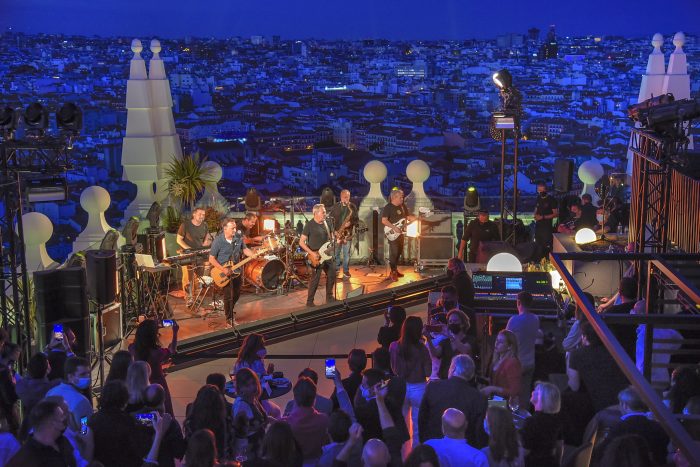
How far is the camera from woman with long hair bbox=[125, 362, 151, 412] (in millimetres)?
5137

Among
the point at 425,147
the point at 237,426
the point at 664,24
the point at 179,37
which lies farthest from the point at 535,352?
the point at 179,37

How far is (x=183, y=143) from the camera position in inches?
561

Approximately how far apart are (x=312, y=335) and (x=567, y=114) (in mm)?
7482

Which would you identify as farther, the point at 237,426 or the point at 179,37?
the point at 179,37

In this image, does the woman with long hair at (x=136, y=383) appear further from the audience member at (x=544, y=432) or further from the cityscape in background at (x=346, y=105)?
the cityscape in background at (x=346, y=105)

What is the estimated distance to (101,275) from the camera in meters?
8.77

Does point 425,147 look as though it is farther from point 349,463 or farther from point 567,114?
point 349,463

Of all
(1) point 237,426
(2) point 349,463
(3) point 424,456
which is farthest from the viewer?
(1) point 237,426

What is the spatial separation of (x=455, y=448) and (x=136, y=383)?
1.92m

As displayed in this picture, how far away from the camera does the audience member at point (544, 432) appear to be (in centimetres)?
461

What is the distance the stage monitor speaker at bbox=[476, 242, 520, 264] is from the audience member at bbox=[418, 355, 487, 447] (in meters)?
5.43

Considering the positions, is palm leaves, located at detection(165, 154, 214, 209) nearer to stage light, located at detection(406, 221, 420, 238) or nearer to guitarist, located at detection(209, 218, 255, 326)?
guitarist, located at detection(209, 218, 255, 326)

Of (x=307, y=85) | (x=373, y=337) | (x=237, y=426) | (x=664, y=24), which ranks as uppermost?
(x=664, y=24)

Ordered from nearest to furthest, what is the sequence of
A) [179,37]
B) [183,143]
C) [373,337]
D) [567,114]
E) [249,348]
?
[249,348], [373,337], [183,143], [567,114], [179,37]
